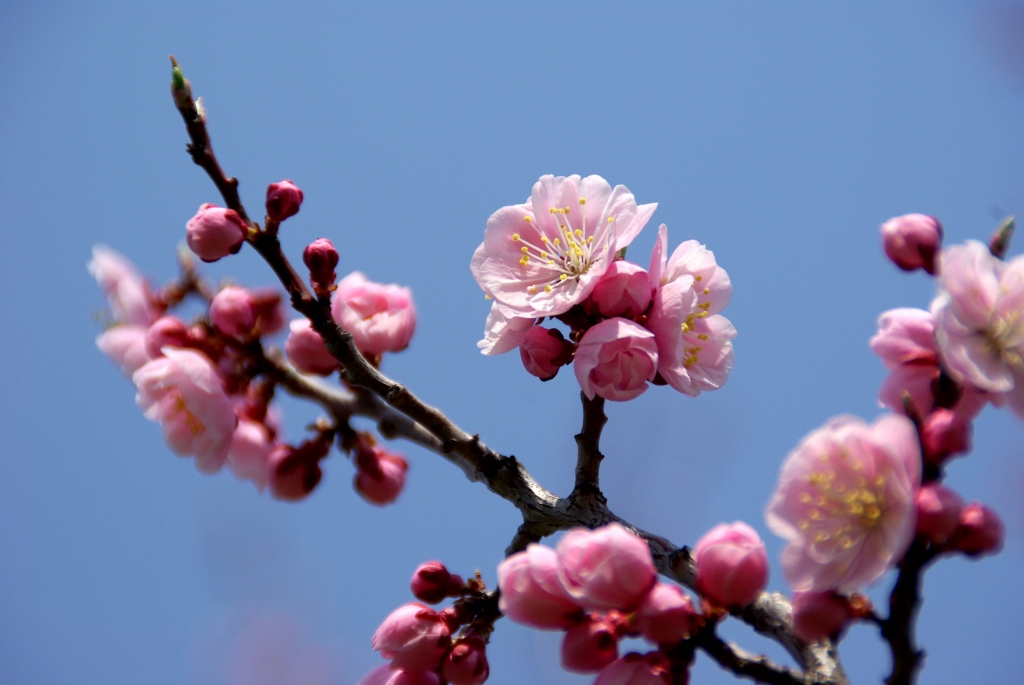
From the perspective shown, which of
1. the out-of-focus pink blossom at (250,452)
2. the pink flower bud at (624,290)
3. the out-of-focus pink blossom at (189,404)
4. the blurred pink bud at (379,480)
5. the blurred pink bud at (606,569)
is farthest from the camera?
the blurred pink bud at (379,480)

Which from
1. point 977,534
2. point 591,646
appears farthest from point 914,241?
point 591,646

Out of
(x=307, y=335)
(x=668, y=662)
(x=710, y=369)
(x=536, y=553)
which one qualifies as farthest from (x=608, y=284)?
(x=307, y=335)

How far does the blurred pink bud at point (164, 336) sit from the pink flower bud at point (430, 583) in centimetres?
98

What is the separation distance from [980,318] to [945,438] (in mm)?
280

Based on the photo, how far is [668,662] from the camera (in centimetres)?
131

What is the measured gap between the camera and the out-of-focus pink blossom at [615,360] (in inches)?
61.3

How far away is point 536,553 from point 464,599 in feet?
1.91

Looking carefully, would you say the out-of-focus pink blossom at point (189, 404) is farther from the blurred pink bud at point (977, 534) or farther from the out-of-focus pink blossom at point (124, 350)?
the blurred pink bud at point (977, 534)

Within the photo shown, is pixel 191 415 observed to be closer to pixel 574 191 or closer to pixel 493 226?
pixel 493 226

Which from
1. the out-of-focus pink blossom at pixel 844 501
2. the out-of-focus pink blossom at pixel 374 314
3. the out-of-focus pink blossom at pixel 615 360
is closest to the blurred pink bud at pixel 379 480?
the out-of-focus pink blossom at pixel 374 314

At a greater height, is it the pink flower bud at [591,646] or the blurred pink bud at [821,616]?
the blurred pink bud at [821,616]

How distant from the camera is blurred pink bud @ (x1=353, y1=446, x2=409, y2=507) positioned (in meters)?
2.37

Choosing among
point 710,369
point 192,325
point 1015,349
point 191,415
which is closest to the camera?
point 1015,349

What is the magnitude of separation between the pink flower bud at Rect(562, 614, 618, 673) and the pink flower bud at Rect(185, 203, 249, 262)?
1.19 meters
